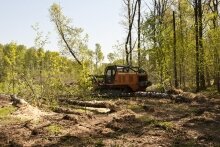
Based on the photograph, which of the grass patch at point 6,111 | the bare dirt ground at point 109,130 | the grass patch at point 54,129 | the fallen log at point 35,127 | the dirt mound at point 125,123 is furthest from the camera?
the grass patch at point 6,111

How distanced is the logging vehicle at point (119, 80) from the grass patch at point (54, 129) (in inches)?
613

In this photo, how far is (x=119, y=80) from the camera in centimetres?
3020

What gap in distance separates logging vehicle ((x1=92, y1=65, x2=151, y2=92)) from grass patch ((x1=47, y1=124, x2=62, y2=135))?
15.6 meters

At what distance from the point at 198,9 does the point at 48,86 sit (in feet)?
68.2

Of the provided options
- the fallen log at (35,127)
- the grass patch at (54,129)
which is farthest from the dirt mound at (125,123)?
the fallen log at (35,127)

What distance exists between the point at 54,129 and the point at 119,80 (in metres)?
16.6

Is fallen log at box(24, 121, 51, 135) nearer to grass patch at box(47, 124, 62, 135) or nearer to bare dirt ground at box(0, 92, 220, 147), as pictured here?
bare dirt ground at box(0, 92, 220, 147)

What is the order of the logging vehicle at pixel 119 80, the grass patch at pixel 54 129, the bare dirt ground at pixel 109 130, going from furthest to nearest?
the logging vehicle at pixel 119 80 < the grass patch at pixel 54 129 < the bare dirt ground at pixel 109 130

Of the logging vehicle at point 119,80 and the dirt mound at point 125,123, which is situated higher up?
the logging vehicle at point 119,80

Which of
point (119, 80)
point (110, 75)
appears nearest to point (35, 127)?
point (119, 80)

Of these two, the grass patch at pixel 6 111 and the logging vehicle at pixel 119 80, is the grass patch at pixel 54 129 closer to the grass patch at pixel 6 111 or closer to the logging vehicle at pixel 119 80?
the grass patch at pixel 6 111

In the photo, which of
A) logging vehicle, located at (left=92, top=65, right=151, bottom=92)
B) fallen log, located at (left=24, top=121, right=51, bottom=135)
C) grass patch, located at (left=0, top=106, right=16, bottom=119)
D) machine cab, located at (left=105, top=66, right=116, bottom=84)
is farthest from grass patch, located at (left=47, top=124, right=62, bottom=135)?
machine cab, located at (left=105, top=66, right=116, bottom=84)

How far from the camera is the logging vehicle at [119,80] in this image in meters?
30.2

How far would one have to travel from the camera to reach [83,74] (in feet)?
62.2
